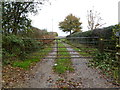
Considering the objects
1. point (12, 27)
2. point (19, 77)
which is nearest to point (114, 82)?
point (19, 77)

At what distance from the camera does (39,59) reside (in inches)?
243

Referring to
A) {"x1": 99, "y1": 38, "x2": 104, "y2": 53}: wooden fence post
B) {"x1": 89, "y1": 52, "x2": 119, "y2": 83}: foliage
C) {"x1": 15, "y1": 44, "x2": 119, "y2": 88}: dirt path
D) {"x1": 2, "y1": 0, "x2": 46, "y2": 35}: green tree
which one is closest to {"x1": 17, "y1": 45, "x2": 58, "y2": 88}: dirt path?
{"x1": 15, "y1": 44, "x2": 119, "y2": 88}: dirt path

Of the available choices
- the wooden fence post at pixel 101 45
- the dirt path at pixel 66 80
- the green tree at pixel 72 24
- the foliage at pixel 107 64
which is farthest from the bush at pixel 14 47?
the green tree at pixel 72 24

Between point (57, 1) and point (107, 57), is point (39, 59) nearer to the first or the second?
point (107, 57)

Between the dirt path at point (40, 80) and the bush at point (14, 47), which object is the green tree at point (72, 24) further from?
the dirt path at point (40, 80)

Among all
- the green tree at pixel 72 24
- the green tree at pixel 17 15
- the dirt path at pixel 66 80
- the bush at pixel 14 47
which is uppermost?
the green tree at pixel 72 24

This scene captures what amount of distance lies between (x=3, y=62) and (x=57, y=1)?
6492 millimetres

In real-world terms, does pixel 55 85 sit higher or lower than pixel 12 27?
lower

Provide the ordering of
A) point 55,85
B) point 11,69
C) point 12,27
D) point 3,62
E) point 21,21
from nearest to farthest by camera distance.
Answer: point 55,85, point 11,69, point 3,62, point 12,27, point 21,21

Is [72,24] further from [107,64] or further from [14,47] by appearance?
[107,64]

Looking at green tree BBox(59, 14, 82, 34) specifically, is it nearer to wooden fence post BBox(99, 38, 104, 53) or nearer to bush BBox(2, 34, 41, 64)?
wooden fence post BBox(99, 38, 104, 53)

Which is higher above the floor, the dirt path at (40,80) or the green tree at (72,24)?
the green tree at (72,24)

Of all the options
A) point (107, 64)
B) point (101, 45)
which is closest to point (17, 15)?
point (101, 45)

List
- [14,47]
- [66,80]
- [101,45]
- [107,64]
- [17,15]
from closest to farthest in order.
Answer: [66,80], [107,64], [14,47], [101,45], [17,15]
